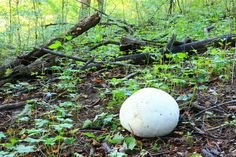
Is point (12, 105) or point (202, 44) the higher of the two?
point (202, 44)

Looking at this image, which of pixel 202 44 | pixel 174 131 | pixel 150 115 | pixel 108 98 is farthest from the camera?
pixel 202 44

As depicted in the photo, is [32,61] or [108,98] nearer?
[108,98]

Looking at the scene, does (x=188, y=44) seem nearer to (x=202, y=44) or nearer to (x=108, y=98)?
(x=202, y=44)

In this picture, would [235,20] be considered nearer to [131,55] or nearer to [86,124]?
[131,55]

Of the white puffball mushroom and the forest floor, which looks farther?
the white puffball mushroom

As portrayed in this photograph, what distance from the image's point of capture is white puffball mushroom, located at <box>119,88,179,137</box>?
2.69m

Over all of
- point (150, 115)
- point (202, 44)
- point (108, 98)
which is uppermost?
point (202, 44)

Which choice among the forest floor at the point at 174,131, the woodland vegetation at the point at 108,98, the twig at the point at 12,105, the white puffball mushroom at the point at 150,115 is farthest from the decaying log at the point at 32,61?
the white puffball mushroom at the point at 150,115

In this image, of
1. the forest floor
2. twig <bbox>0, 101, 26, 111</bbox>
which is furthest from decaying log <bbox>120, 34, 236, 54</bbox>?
twig <bbox>0, 101, 26, 111</bbox>

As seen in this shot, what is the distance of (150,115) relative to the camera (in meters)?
2.70

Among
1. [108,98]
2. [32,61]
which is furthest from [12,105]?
A: [32,61]

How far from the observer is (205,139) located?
2.69 meters

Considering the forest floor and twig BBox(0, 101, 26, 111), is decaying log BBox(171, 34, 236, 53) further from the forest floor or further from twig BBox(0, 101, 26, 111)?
twig BBox(0, 101, 26, 111)

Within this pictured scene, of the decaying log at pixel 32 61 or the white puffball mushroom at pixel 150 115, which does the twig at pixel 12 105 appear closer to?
the decaying log at pixel 32 61
